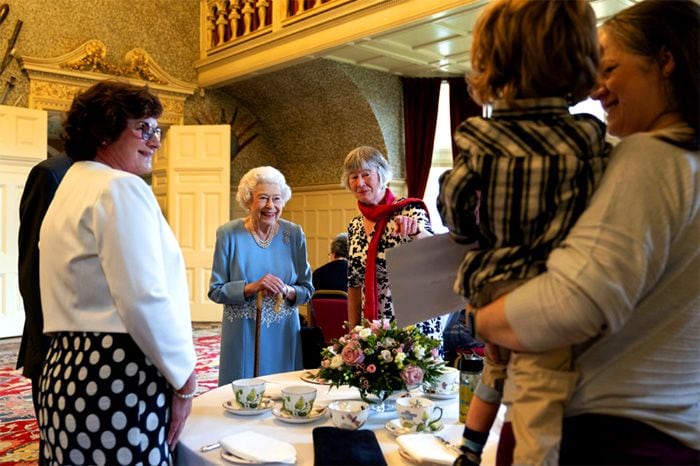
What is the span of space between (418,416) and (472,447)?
2.15 feet

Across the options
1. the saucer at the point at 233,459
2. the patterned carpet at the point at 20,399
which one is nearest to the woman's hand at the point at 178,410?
the saucer at the point at 233,459

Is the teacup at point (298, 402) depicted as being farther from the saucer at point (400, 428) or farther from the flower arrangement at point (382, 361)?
the saucer at point (400, 428)

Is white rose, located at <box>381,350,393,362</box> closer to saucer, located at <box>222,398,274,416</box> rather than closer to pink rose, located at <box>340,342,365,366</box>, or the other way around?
pink rose, located at <box>340,342,365,366</box>

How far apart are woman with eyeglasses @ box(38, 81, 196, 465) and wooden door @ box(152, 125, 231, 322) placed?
6.63 m

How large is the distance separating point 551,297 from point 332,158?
8.14 metres

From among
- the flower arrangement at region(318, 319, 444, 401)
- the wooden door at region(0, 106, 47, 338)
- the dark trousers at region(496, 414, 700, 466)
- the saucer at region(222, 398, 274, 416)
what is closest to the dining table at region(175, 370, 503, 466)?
the saucer at region(222, 398, 274, 416)

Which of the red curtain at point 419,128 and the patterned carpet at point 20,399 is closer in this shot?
the patterned carpet at point 20,399

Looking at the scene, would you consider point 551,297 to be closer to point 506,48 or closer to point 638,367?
point 638,367

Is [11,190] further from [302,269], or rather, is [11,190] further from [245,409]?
[245,409]

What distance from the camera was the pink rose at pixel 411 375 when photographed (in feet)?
5.82

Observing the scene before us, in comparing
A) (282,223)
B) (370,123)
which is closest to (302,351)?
(282,223)

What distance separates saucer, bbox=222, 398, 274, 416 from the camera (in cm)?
183

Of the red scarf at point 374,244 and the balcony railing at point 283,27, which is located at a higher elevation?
the balcony railing at point 283,27

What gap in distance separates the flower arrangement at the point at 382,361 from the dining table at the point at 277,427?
11 cm
